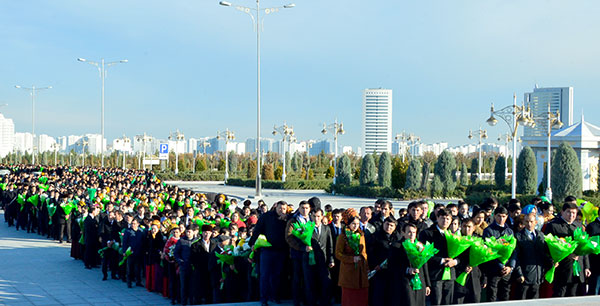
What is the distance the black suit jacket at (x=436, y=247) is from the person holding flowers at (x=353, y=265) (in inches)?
28.7

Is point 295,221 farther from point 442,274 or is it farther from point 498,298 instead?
point 498,298

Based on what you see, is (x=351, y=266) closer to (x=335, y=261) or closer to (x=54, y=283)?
(x=335, y=261)

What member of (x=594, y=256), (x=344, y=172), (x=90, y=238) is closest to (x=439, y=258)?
(x=594, y=256)

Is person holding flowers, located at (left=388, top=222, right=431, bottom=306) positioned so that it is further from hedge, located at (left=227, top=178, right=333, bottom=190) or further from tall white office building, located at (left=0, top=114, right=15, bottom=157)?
tall white office building, located at (left=0, top=114, right=15, bottom=157)

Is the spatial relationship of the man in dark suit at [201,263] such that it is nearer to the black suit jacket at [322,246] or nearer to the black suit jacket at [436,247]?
the black suit jacket at [322,246]

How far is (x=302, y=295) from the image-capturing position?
8297 mm

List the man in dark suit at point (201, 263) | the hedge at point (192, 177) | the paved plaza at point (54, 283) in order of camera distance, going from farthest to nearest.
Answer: the hedge at point (192, 177)
the paved plaza at point (54, 283)
the man in dark suit at point (201, 263)

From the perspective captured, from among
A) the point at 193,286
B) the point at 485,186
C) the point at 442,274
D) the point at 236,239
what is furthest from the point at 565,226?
the point at 485,186

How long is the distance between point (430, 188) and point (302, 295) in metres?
24.4

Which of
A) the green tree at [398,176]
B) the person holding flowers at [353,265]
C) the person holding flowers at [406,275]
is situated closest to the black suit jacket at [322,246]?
the person holding flowers at [353,265]

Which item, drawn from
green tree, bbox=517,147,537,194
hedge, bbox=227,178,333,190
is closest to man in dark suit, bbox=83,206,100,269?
green tree, bbox=517,147,537,194

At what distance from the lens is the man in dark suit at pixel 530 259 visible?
24.9 ft

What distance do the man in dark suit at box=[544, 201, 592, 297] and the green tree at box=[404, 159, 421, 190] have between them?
23.7 m

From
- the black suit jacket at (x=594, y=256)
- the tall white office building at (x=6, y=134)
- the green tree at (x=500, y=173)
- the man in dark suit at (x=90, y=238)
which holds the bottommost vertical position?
the man in dark suit at (x=90, y=238)
